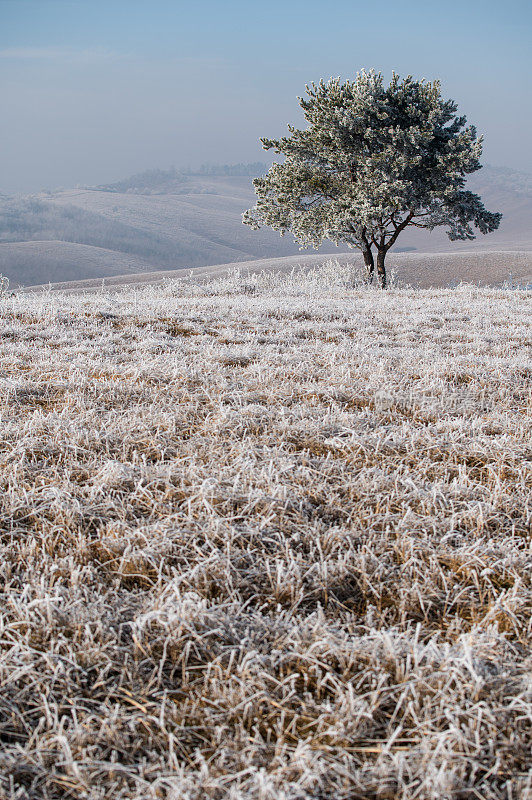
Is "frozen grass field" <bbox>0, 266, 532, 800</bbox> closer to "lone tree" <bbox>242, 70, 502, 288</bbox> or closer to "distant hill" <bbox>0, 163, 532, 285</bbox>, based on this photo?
"lone tree" <bbox>242, 70, 502, 288</bbox>

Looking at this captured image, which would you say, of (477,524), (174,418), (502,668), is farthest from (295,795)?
(174,418)

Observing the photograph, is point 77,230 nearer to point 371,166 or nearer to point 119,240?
point 119,240

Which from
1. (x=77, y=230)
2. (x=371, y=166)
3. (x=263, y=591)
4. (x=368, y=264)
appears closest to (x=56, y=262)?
(x=77, y=230)

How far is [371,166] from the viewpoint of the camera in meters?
21.6

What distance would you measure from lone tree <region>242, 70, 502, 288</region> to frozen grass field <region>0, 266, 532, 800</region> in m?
18.4

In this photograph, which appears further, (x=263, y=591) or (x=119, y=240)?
(x=119, y=240)

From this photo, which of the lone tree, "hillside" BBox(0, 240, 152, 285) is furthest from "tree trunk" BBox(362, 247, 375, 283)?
"hillside" BBox(0, 240, 152, 285)

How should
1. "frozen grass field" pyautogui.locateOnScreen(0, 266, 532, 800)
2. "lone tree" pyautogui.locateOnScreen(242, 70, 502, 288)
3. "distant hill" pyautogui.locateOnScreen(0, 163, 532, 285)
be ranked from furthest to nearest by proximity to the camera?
"distant hill" pyautogui.locateOnScreen(0, 163, 532, 285) → "lone tree" pyautogui.locateOnScreen(242, 70, 502, 288) → "frozen grass field" pyautogui.locateOnScreen(0, 266, 532, 800)

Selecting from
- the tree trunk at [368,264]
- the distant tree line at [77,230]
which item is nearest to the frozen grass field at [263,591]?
the tree trunk at [368,264]

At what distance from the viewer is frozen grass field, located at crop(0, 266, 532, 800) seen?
1822 mm

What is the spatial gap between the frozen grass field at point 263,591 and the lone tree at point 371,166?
18.4 meters

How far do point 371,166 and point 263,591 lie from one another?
2227 centimetres

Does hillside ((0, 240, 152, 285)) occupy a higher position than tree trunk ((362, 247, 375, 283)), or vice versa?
hillside ((0, 240, 152, 285))

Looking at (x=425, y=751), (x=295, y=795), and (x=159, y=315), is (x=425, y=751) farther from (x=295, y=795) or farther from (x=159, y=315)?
(x=159, y=315)
